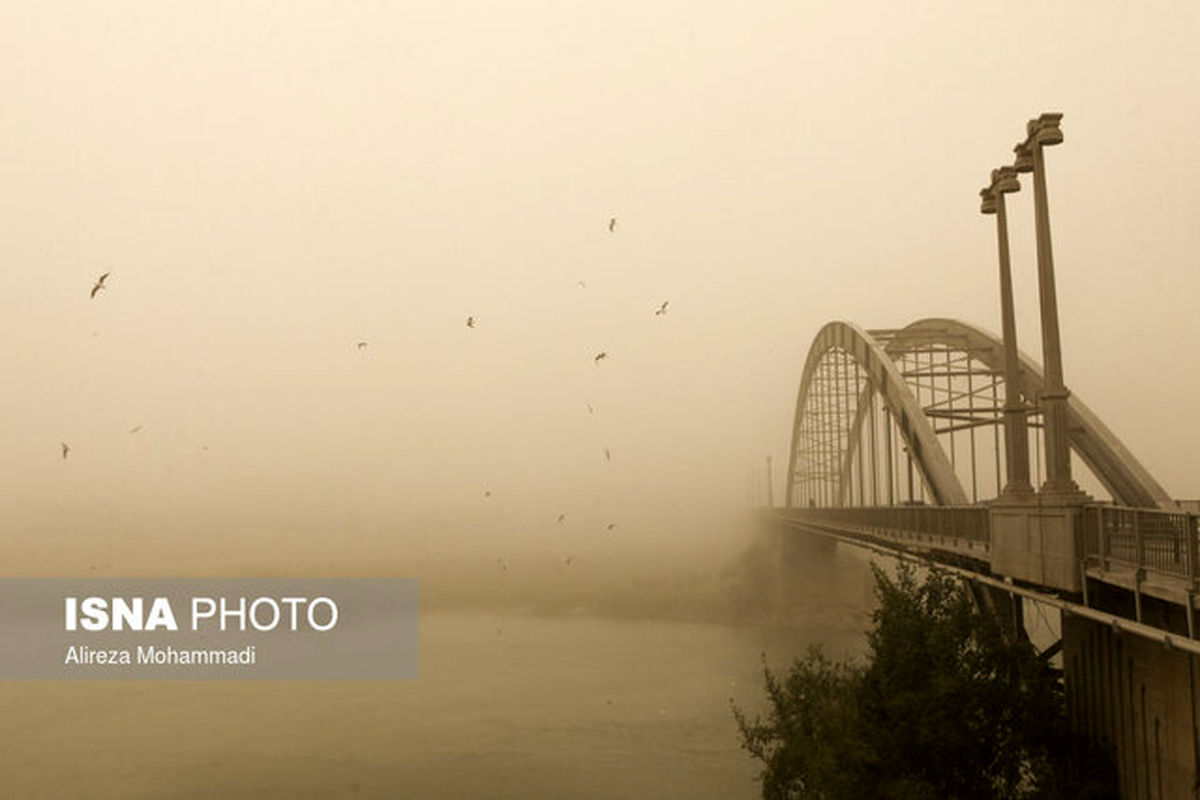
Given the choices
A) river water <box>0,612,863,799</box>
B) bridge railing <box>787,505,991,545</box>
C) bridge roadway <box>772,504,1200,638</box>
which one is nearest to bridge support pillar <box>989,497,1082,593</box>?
bridge roadway <box>772,504,1200,638</box>

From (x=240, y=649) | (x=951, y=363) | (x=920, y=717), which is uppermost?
(x=951, y=363)

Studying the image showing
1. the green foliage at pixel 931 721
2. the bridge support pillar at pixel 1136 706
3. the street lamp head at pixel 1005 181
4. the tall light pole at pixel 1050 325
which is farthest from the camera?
the street lamp head at pixel 1005 181

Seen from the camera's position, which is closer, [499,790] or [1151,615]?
[1151,615]

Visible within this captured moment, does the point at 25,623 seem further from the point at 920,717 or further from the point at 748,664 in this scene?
the point at 920,717

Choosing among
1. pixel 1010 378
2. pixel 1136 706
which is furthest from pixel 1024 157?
pixel 1136 706

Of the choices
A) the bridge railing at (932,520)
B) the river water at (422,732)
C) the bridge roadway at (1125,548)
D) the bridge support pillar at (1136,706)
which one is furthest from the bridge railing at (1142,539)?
the river water at (422,732)

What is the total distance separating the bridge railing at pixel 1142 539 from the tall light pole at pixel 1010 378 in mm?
3950

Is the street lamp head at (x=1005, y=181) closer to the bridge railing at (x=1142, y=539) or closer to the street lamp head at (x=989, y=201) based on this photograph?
the street lamp head at (x=989, y=201)

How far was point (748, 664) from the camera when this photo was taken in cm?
6000

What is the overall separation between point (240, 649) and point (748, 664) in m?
38.8

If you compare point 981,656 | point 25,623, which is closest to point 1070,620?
point 981,656

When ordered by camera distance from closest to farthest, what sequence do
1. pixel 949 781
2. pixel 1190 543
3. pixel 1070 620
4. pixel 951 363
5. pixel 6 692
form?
pixel 1190 543 < pixel 1070 620 < pixel 949 781 < pixel 951 363 < pixel 6 692

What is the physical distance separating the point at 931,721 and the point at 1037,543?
144 inches

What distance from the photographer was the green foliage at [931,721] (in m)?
18.5
